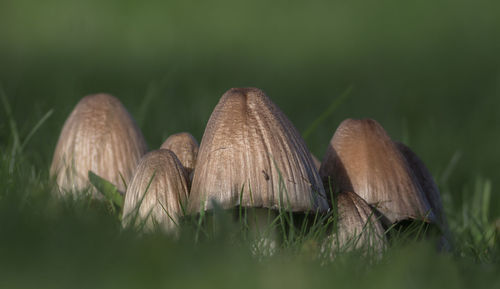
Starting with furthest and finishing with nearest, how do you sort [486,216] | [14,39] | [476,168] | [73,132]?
[14,39] < [476,168] < [486,216] < [73,132]

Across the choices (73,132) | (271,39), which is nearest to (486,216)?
(73,132)

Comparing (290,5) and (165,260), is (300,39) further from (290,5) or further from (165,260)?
(165,260)

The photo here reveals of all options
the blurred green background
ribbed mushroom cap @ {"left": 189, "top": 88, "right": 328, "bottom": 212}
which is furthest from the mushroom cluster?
the blurred green background

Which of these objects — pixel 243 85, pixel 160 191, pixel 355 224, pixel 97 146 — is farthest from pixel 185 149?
pixel 243 85

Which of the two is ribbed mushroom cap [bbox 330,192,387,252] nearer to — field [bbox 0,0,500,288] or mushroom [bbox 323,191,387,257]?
mushroom [bbox 323,191,387,257]

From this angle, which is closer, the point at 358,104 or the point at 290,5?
the point at 358,104
